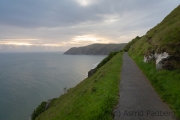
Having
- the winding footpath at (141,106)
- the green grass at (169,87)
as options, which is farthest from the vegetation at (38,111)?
the green grass at (169,87)

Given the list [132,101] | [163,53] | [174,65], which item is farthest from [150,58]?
[132,101]

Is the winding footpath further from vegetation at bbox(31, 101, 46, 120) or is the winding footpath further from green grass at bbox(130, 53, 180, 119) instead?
vegetation at bbox(31, 101, 46, 120)

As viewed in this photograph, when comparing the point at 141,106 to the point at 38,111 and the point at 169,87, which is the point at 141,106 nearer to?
the point at 169,87

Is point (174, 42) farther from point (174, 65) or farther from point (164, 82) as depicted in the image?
point (164, 82)

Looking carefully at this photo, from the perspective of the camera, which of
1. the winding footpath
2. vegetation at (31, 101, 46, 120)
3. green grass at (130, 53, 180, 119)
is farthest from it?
vegetation at (31, 101, 46, 120)

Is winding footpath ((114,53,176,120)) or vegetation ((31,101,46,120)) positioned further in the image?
vegetation ((31,101,46,120))

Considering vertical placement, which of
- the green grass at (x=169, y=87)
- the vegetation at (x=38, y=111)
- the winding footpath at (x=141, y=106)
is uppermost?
the green grass at (x=169, y=87)

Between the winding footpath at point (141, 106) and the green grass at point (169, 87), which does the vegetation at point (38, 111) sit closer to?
the winding footpath at point (141, 106)

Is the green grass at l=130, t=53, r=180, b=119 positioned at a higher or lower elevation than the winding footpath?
higher

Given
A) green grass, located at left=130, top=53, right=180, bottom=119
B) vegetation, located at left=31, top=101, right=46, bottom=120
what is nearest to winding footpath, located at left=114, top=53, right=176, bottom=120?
green grass, located at left=130, top=53, right=180, bottom=119

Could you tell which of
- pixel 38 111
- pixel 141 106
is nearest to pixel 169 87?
pixel 141 106

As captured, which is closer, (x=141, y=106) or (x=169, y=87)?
(x=141, y=106)

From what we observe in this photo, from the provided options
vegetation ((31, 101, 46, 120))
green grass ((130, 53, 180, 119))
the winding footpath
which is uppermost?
green grass ((130, 53, 180, 119))

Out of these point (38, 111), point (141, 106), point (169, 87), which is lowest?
point (38, 111)
